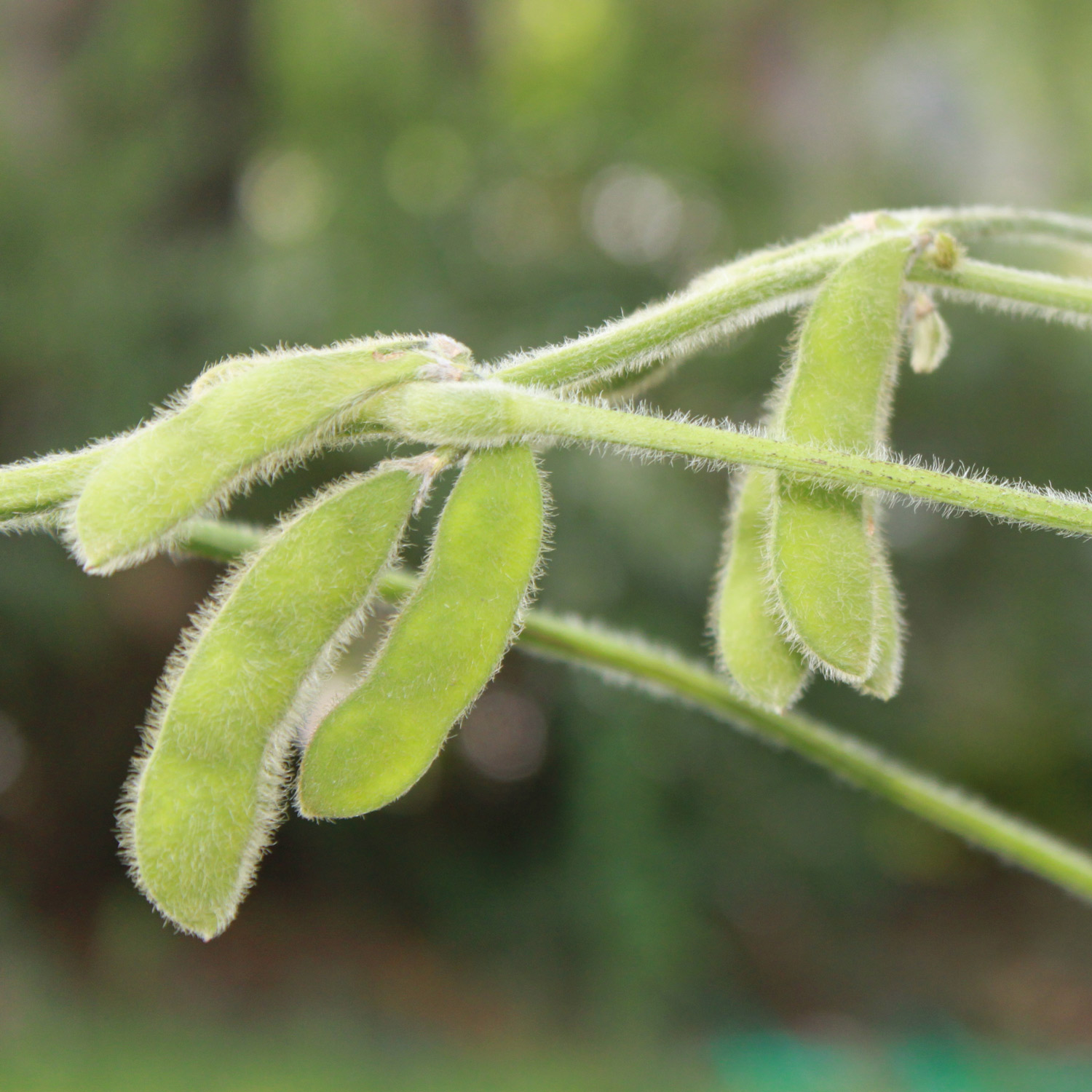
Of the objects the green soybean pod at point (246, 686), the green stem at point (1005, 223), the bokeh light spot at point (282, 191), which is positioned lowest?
the green soybean pod at point (246, 686)

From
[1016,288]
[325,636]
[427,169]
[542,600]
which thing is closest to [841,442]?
[1016,288]

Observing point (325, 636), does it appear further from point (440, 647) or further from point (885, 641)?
point (885, 641)

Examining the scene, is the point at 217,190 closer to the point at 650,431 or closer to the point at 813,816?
the point at 813,816

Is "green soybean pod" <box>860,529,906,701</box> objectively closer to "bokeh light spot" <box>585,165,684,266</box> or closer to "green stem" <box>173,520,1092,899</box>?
"green stem" <box>173,520,1092,899</box>

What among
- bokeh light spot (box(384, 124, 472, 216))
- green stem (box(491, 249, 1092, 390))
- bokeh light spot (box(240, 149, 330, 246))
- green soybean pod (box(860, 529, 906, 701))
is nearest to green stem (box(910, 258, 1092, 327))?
green stem (box(491, 249, 1092, 390))

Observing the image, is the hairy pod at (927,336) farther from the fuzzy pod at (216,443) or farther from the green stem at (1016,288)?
the fuzzy pod at (216,443)

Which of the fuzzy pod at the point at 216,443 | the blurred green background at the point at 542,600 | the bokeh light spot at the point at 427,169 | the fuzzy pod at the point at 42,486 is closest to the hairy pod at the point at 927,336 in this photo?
the fuzzy pod at the point at 216,443

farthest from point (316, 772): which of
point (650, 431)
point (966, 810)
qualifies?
point (966, 810)
